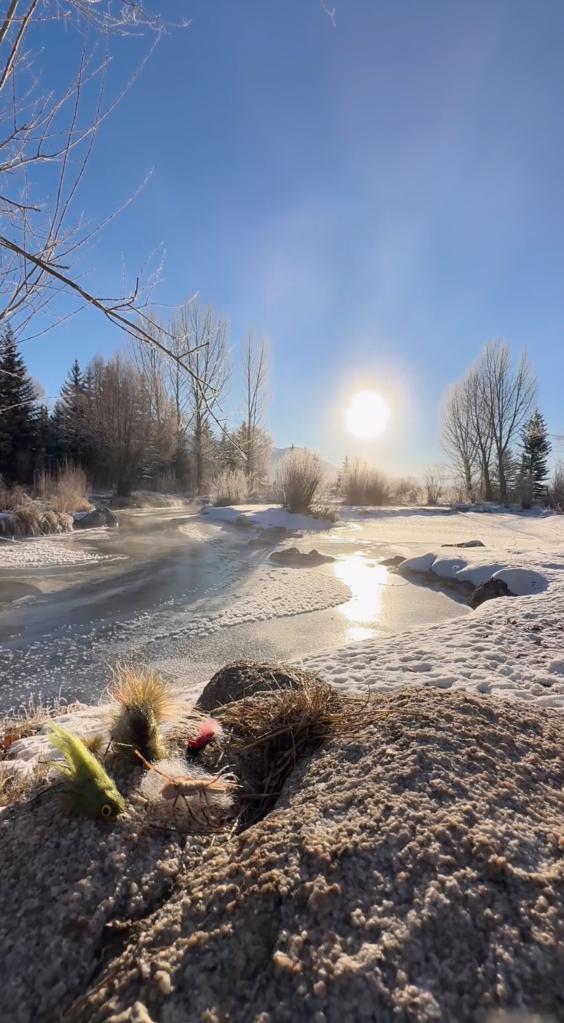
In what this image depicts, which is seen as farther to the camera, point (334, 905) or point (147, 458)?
point (147, 458)

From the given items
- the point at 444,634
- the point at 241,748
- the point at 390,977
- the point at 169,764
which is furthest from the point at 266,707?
the point at 444,634

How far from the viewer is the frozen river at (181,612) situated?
356 cm

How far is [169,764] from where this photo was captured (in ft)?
4.34

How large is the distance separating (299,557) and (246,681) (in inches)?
239

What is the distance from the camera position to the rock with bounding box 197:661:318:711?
197 centimetres

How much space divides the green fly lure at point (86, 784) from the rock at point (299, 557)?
6.29 metres

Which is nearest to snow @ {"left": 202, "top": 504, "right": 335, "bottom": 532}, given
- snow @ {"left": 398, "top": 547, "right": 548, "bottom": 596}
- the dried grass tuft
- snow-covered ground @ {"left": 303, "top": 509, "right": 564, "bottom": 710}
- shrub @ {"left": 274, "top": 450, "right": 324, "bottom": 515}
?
shrub @ {"left": 274, "top": 450, "right": 324, "bottom": 515}

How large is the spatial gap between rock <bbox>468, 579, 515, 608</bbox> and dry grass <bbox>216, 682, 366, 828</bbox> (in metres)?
3.94

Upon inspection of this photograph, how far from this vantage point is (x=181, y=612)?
16.1 feet

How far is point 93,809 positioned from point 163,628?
11.3 ft

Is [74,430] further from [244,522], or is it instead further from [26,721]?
[26,721]

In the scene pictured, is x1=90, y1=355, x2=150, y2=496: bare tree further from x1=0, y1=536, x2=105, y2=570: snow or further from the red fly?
the red fly

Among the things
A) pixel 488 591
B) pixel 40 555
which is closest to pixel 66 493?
pixel 40 555

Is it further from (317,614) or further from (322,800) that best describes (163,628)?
(322,800)
